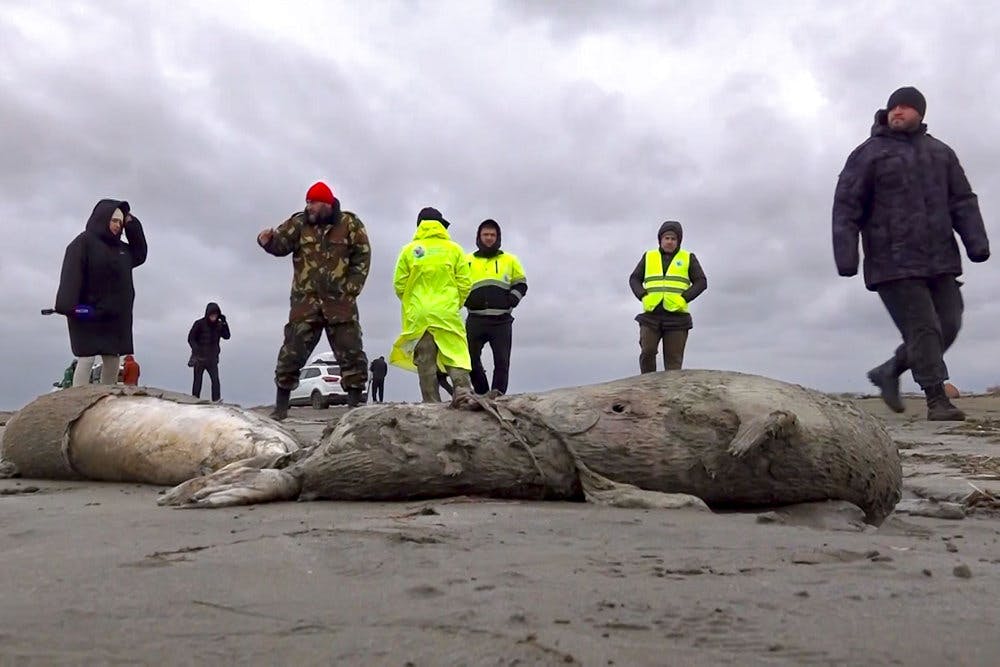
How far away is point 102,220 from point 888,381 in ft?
22.1

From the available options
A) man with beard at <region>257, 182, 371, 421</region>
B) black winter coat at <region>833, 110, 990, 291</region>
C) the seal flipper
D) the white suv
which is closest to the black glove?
black winter coat at <region>833, 110, 990, 291</region>

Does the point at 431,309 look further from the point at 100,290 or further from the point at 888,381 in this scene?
the point at 888,381

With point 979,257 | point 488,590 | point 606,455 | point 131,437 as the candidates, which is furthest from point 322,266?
point 488,590

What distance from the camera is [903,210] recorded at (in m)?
7.70

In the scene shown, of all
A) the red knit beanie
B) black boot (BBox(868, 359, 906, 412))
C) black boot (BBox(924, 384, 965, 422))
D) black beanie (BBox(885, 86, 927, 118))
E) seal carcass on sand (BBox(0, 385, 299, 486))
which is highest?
black beanie (BBox(885, 86, 927, 118))

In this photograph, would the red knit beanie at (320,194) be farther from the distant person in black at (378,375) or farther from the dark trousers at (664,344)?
the distant person in black at (378,375)

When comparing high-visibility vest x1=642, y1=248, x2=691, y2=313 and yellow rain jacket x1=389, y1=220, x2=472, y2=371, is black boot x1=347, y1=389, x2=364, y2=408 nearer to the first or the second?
yellow rain jacket x1=389, y1=220, x2=472, y2=371

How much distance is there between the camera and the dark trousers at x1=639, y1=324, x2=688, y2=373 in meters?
9.68

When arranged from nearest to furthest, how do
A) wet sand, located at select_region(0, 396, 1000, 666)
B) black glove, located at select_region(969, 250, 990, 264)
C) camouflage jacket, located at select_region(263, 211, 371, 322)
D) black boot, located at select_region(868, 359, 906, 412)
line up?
wet sand, located at select_region(0, 396, 1000, 666)
camouflage jacket, located at select_region(263, 211, 371, 322)
black glove, located at select_region(969, 250, 990, 264)
black boot, located at select_region(868, 359, 906, 412)

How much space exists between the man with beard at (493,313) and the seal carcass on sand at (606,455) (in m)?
5.17

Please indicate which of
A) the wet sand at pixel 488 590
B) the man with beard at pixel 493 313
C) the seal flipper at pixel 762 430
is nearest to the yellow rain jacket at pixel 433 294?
the man with beard at pixel 493 313

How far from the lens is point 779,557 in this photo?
7.13ft

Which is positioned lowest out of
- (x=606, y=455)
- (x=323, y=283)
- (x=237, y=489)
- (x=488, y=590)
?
(x=488, y=590)

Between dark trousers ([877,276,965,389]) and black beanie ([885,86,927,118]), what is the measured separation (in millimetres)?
1458
